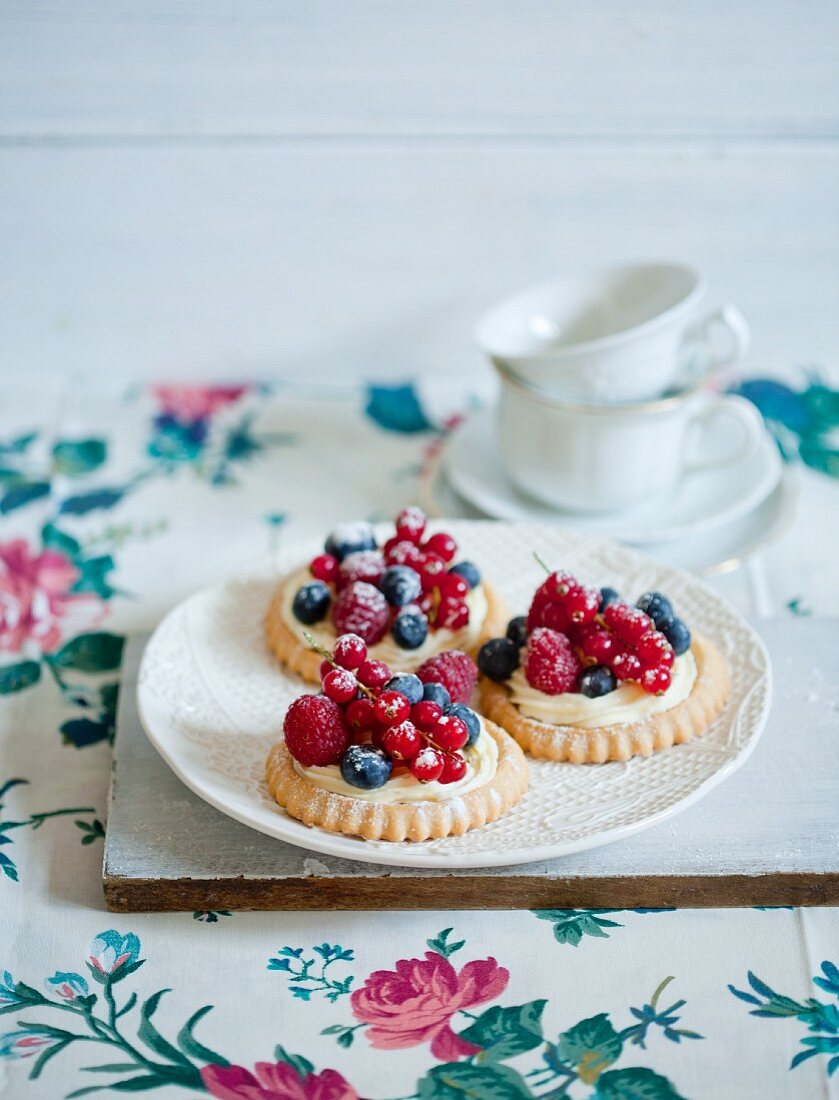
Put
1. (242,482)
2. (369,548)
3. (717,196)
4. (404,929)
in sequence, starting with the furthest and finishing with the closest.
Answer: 1. (717,196)
2. (242,482)
3. (369,548)
4. (404,929)

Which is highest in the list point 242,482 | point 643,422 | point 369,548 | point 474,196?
point 474,196

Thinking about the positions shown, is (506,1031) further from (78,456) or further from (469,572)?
(78,456)

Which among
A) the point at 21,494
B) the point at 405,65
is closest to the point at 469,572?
the point at 21,494

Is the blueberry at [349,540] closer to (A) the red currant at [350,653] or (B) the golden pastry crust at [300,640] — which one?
(B) the golden pastry crust at [300,640]

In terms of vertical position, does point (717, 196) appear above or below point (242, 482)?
above

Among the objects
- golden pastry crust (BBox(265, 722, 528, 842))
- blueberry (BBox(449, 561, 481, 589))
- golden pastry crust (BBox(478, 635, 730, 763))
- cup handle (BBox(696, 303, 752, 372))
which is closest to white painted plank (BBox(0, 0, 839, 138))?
cup handle (BBox(696, 303, 752, 372))

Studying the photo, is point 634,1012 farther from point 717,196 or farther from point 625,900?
point 717,196

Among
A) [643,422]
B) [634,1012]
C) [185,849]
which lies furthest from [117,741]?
[643,422]
